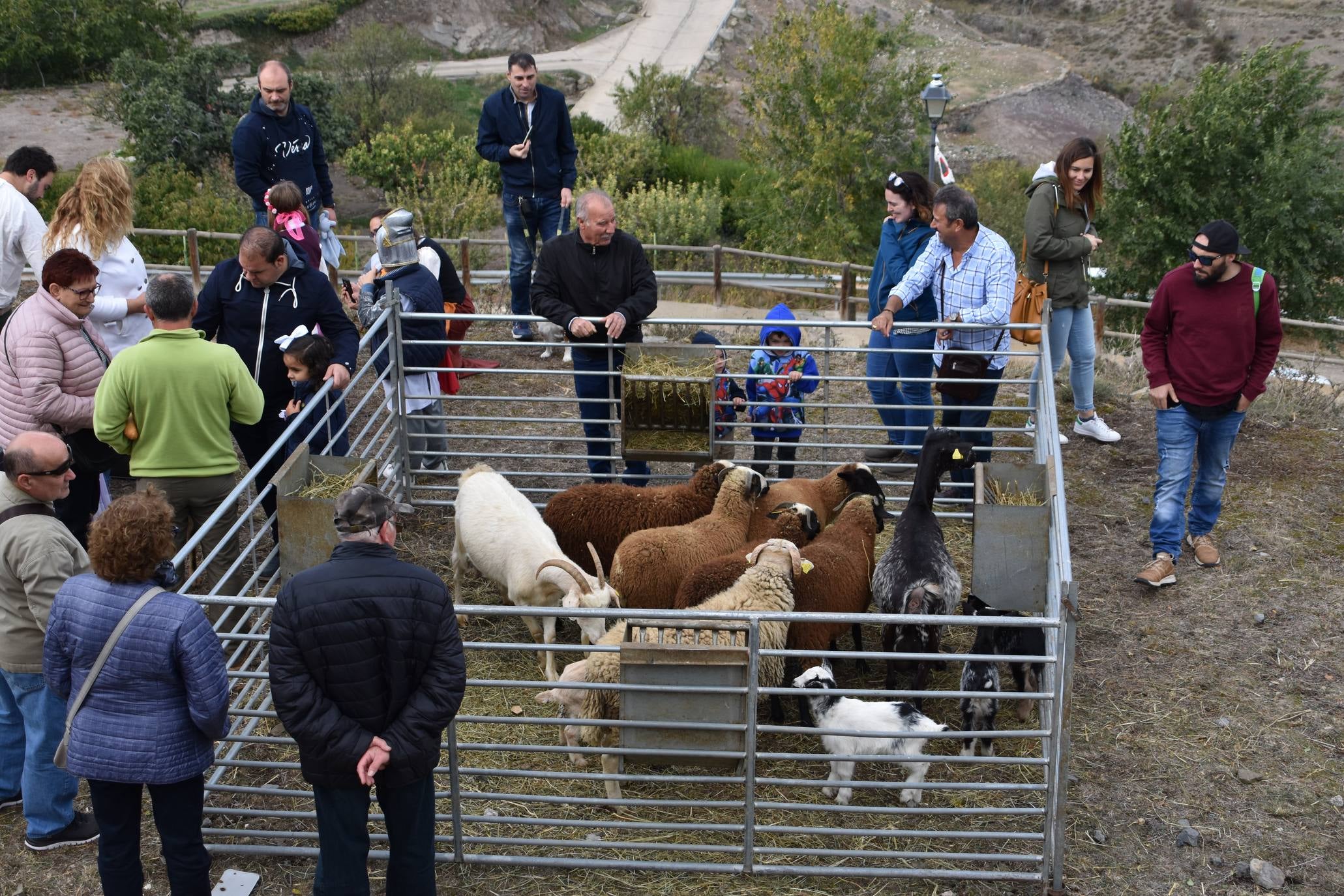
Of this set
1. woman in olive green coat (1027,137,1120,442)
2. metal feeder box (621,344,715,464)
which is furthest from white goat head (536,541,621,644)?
woman in olive green coat (1027,137,1120,442)

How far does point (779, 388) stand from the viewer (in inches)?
344

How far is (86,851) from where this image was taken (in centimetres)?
562

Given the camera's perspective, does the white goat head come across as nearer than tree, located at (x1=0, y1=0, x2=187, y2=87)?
Yes

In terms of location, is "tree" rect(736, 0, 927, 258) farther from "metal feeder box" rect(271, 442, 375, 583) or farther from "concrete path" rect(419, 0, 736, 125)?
"metal feeder box" rect(271, 442, 375, 583)

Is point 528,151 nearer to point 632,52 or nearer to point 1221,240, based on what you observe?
point 1221,240

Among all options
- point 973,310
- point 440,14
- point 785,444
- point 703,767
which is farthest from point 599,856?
point 440,14

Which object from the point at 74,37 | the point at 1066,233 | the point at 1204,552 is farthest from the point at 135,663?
the point at 74,37

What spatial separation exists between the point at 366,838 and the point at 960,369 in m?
5.47

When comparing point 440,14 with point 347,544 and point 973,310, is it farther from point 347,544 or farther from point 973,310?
point 347,544

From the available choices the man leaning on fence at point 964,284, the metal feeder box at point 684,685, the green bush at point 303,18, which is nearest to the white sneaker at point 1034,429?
the man leaning on fence at point 964,284

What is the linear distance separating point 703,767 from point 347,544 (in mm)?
2541

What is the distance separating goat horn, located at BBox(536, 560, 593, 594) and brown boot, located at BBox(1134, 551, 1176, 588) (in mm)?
3895

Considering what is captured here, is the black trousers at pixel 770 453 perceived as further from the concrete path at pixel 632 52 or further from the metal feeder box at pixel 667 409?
the concrete path at pixel 632 52

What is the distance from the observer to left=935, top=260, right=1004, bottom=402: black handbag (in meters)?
8.48
